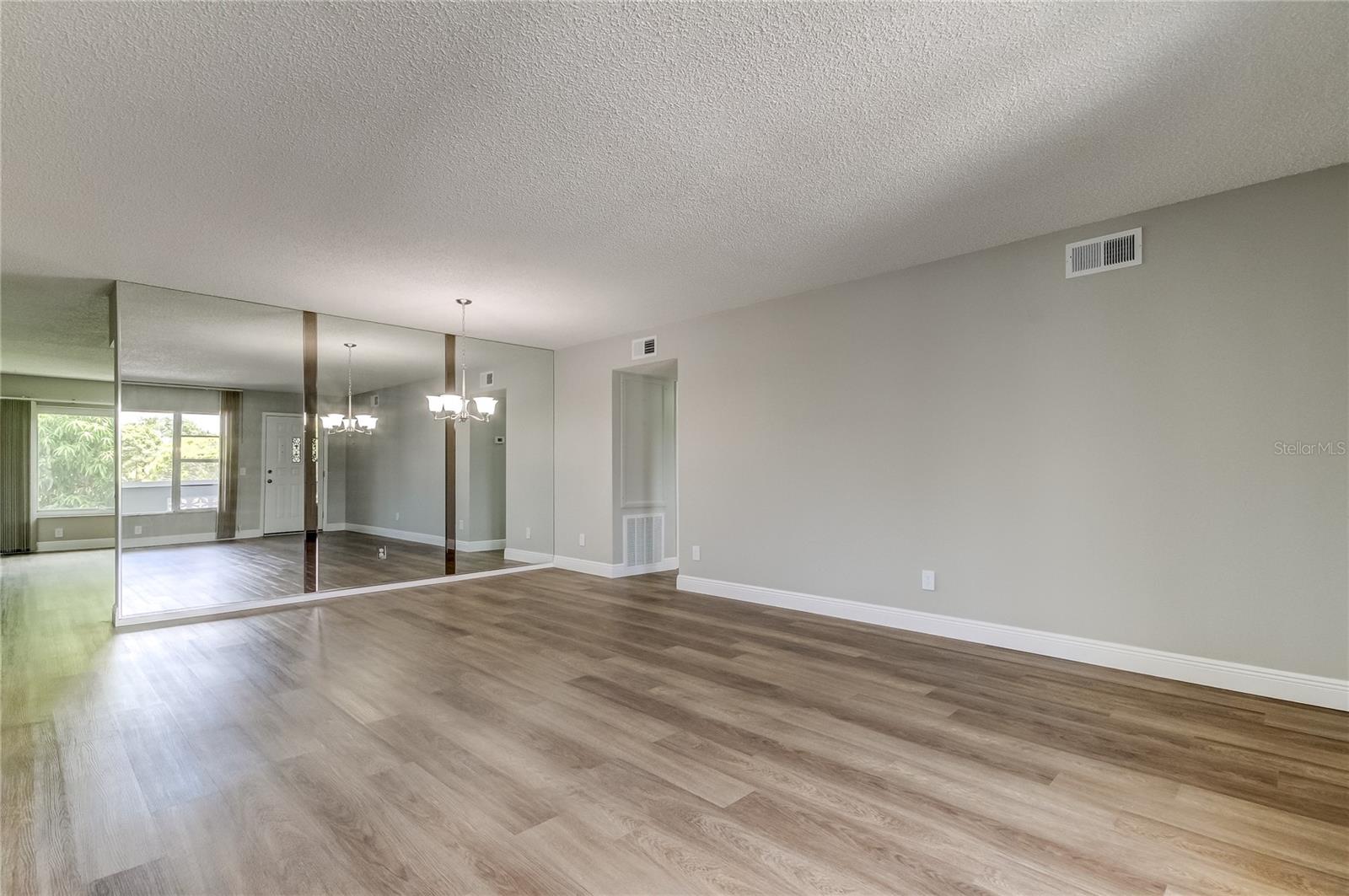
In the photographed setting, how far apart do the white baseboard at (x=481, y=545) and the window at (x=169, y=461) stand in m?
2.41

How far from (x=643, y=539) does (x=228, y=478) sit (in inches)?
164

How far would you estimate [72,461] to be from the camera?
948 centimetres

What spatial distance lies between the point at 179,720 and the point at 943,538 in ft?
15.0

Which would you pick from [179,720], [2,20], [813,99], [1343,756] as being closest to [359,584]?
[179,720]

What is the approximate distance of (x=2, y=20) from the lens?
197cm

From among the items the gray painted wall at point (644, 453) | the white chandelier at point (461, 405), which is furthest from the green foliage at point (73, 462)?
the gray painted wall at point (644, 453)

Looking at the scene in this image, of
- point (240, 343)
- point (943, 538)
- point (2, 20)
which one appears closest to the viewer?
point (2, 20)

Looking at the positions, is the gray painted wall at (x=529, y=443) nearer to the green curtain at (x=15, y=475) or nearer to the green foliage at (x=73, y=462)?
the green foliage at (x=73, y=462)

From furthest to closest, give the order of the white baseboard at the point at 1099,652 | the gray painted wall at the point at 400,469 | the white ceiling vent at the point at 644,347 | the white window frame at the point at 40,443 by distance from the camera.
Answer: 1. the white window frame at the point at 40,443
2. the white ceiling vent at the point at 644,347
3. the gray painted wall at the point at 400,469
4. the white baseboard at the point at 1099,652

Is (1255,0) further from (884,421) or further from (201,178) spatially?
(201,178)

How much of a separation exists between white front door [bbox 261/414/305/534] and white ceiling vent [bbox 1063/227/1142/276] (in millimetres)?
6466

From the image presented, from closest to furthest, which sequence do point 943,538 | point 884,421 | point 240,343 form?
point 943,538 → point 884,421 → point 240,343

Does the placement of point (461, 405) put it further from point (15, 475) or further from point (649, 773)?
point (15, 475)

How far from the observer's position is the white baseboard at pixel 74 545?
368 inches
